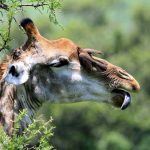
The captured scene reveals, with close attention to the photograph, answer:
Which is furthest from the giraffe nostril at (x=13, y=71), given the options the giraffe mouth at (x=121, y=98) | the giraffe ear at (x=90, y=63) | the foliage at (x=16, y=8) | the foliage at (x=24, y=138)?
the giraffe mouth at (x=121, y=98)

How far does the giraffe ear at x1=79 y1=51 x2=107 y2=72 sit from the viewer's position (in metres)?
8.12

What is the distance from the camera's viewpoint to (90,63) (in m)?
8.13

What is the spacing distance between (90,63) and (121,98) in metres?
0.44

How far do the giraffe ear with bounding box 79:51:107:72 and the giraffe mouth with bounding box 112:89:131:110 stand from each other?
10.0 inches

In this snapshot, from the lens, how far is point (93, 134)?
193 ft

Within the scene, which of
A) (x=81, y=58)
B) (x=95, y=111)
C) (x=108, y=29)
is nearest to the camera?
(x=81, y=58)

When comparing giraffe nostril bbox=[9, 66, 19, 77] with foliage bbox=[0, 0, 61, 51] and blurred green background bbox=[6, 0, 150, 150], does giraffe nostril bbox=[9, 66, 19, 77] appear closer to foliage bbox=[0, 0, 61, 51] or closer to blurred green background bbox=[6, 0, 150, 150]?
foliage bbox=[0, 0, 61, 51]

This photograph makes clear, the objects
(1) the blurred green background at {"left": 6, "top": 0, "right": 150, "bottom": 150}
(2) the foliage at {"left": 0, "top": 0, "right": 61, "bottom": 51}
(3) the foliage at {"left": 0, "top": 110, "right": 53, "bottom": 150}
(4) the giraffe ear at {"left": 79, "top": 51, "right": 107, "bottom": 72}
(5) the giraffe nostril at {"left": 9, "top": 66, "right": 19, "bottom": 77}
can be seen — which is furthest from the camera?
A: (1) the blurred green background at {"left": 6, "top": 0, "right": 150, "bottom": 150}

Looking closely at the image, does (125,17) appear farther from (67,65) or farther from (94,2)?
(67,65)

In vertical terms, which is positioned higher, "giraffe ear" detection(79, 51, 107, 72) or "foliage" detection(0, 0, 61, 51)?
"foliage" detection(0, 0, 61, 51)

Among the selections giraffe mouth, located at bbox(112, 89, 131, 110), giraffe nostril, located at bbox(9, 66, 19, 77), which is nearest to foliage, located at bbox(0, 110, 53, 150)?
giraffe nostril, located at bbox(9, 66, 19, 77)

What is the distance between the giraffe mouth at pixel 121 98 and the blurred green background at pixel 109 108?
3433 cm

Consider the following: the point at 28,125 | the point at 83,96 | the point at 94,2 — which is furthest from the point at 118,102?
the point at 94,2

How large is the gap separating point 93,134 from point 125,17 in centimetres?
3913
